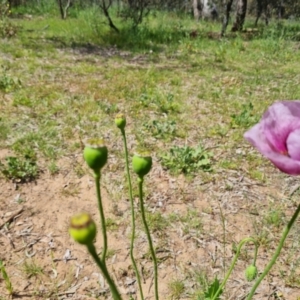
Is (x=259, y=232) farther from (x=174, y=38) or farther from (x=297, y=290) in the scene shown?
(x=174, y=38)

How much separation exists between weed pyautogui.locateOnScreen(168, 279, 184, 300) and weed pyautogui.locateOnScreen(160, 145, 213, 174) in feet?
3.46

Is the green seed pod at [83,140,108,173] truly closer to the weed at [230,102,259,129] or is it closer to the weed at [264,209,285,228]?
the weed at [264,209,285,228]

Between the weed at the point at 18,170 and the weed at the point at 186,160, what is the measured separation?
966 mm

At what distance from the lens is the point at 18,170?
9.10ft

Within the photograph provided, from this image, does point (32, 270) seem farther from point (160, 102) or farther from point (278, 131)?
point (160, 102)

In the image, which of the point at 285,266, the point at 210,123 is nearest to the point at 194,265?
the point at 285,266

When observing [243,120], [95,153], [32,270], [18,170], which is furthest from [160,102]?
[95,153]

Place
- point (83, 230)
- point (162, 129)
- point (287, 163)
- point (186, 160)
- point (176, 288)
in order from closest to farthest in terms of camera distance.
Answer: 1. point (83, 230)
2. point (287, 163)
3. point (176, 288)
4. point (186, 160)
5. point (162, 129)

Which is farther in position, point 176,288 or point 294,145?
point 176,288

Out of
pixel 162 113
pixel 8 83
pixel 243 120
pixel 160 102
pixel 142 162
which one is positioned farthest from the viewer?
pixel 8 83

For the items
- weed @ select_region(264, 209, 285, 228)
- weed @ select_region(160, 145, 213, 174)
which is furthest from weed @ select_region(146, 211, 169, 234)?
weed @ select_region(264, 209, 285, 228)

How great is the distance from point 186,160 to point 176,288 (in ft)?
3.96

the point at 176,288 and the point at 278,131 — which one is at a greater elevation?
the point at 278,131

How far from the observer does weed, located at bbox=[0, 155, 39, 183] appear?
2730 mm
